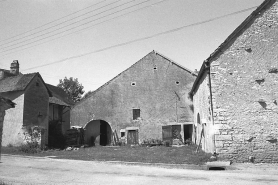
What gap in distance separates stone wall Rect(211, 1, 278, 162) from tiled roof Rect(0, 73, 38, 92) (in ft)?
54.1

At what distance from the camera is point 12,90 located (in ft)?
68.0

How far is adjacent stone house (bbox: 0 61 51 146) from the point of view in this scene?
773 inches

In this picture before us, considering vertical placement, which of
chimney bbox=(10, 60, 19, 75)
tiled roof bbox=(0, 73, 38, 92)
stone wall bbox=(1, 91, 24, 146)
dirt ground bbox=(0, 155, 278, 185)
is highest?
chimney bbox=(10, 60, 19, 75)

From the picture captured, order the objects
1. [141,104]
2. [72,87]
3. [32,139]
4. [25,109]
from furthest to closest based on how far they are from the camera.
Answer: [72,87] < [141,104] < [25,109] < [32,139]

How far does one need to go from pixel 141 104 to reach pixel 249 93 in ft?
42.0

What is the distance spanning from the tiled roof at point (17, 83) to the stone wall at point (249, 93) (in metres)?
16.5

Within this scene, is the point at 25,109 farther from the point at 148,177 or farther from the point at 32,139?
the point at 148,177

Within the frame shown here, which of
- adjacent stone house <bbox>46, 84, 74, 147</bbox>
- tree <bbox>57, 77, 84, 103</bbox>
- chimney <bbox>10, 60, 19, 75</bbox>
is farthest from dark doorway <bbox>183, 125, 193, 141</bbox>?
tree <bbox>57, 77, 84, 103</bbox>

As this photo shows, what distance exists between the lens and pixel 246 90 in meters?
12.3

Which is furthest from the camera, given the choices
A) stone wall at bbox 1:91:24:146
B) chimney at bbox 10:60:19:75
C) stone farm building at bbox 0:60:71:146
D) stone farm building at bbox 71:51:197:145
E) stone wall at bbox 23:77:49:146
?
chimney at bbox 10:60:19:75

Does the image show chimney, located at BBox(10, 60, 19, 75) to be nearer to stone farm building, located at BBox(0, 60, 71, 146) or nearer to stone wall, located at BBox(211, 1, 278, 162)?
stone farm building, located at BBox(0, 60, 71, 146)

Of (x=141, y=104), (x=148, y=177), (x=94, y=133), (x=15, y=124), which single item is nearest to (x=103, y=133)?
(x=94, y=133)

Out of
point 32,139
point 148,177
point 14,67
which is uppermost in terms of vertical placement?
point 14,67

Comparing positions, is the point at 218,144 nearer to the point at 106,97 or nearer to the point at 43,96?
the point at 106,97
